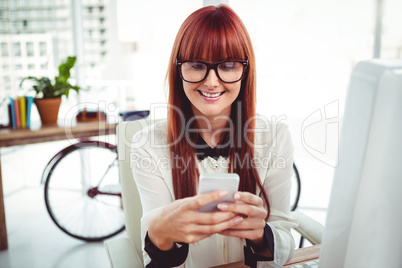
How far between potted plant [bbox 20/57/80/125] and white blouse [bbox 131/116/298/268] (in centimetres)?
152

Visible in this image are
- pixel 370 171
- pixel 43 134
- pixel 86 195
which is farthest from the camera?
pixel 86 195

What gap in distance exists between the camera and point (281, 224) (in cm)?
91

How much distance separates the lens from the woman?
2.65 feet

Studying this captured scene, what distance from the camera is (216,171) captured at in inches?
40.9

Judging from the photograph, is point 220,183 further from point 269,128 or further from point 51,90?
point 51,90

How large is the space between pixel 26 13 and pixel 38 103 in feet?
6.01

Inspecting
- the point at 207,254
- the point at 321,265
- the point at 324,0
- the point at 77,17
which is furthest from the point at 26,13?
the point at 321,265

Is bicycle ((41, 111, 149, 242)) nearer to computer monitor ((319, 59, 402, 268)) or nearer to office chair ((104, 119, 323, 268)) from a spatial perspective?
office chair ((104, 119, 323, 268))

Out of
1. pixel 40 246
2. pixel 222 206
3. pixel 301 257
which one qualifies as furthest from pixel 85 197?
pixel 222 206

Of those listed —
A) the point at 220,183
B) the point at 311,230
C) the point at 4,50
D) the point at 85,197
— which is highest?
the point at 4,50

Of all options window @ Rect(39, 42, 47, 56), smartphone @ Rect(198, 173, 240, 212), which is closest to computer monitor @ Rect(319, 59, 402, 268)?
smartphone @ Rect(198, 173, 240, 212)

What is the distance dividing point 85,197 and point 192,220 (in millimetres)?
2554

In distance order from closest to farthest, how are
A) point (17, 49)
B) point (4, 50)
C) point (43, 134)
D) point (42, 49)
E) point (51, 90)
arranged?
point (43, 134) < point (51, 90) < point (4, 50) < point (17, 49) < point (42, 49)

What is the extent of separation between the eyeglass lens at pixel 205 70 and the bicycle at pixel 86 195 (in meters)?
1.44
